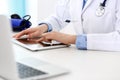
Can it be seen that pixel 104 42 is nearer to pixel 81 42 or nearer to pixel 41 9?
pixel 81 42

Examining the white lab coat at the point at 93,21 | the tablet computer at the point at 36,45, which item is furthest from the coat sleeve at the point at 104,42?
the tablet computer at the point at 36,45

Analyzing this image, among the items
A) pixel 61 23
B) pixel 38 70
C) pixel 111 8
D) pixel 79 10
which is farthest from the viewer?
pixel 61 23

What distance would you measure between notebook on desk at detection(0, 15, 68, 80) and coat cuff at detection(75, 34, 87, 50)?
0.32m

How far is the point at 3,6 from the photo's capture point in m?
2.86

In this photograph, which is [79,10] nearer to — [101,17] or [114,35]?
[101,17]

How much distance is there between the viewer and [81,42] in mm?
1211

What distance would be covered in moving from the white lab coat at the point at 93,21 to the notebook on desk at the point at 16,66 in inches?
16.0

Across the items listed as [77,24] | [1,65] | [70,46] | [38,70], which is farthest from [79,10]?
[1,65]

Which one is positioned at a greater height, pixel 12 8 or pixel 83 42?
pixel 12 8

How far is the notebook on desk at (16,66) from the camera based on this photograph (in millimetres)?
576

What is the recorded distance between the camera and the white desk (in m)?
0.80

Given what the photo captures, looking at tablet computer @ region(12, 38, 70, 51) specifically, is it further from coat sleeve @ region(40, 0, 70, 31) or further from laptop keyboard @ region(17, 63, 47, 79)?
coat sleeve @ region(40, 0, 70, 31)

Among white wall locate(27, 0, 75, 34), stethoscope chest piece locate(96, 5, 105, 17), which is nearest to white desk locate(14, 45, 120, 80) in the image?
stethoscope chest piece locate(96, 5, 105, 17)

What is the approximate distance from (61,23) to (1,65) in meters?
1.14
